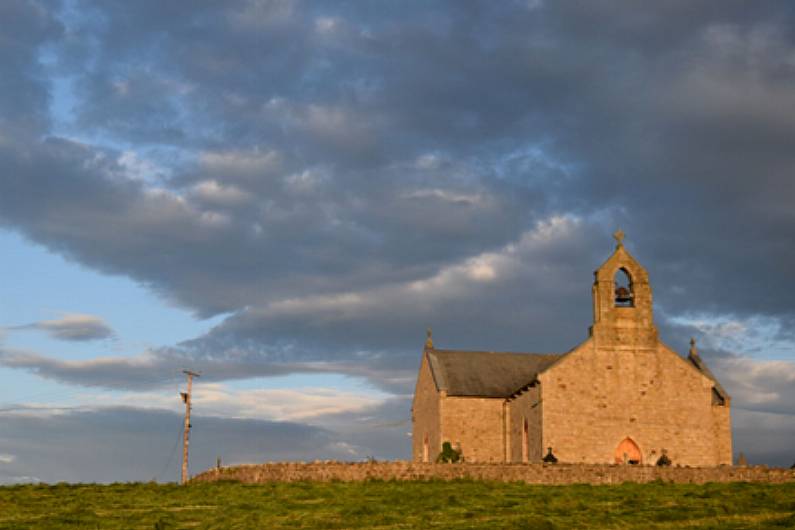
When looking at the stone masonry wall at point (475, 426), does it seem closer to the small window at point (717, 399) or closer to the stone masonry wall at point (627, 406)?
the stone masonry wall at point (627, 406)

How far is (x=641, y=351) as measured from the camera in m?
57.7

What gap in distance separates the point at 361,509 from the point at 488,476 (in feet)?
37.9

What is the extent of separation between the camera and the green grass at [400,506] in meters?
30.6

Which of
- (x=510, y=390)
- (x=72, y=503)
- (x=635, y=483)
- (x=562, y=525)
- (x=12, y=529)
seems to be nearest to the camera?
(x=562, y=525)

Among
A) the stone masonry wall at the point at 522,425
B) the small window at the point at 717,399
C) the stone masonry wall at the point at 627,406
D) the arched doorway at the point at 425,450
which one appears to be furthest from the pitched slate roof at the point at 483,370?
the small window at the point at 717,399

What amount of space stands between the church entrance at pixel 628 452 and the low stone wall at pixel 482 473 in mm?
11494

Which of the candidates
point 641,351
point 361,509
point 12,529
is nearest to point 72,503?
point 12,529

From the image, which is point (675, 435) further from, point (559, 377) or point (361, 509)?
point (361, 509)

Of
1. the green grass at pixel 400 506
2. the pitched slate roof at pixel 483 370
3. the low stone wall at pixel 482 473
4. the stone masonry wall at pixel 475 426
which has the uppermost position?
the pitched slate roof at pixel 483 370

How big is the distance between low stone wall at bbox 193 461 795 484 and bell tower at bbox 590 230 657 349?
13.8 meters

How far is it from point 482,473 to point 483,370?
2552 centimetres

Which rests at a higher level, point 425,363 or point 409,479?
point 425,363

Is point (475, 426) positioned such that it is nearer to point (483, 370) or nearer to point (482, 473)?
point (483, 370)

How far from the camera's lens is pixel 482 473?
4353 cm
